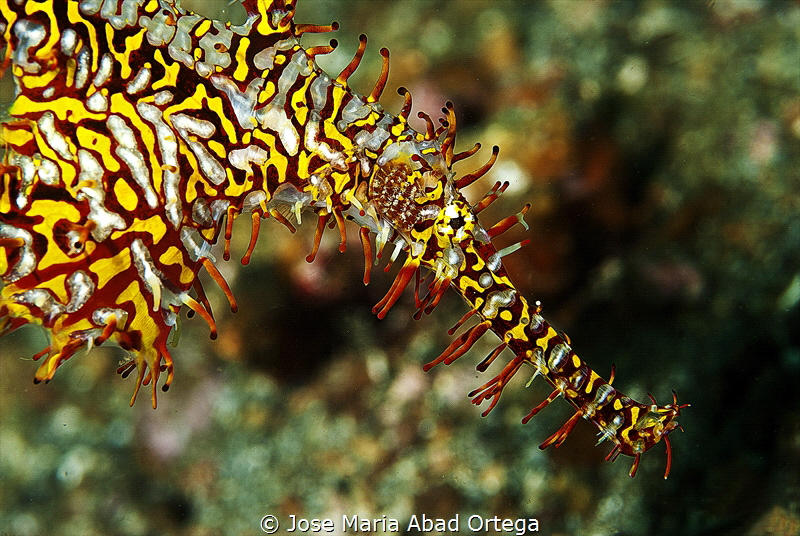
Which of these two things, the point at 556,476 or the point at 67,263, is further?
the point at 556,476

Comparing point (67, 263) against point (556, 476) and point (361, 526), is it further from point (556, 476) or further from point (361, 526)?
point (556, 476)

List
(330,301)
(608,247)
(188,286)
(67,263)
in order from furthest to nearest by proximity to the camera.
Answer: (608,247) < (330,301) < (188,286) < (67,263)

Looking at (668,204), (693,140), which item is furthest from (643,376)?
(693,140)

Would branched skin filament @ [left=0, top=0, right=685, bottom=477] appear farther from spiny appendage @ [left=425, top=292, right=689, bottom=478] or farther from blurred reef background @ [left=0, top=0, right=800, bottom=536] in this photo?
blurred reef background @ [left=0, top=0, right=800, bottom=536]
